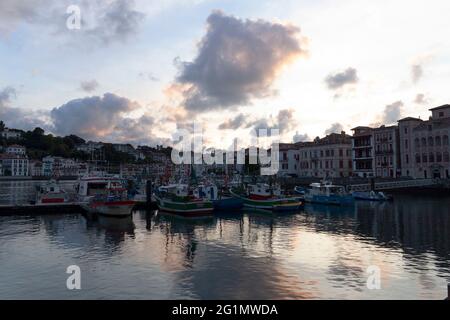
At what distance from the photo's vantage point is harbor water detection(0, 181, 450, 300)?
57.4ft

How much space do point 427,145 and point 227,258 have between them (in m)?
76.2

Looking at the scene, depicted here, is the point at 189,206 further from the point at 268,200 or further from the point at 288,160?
the point at 288,160

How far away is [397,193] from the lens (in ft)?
244

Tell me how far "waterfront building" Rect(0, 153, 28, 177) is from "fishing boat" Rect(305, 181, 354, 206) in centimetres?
16148

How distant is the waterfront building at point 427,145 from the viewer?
82312 millimetres

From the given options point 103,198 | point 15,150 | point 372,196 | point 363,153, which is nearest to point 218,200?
point 103,198

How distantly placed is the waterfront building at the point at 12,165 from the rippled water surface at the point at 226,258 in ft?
524

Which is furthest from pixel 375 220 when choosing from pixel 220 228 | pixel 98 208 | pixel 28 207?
pixel 28 207

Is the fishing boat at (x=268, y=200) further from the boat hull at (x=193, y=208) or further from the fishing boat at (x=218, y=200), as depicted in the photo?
the boat hull at (x=193, y=208)

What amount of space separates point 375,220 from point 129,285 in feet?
100

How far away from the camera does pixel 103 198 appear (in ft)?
150

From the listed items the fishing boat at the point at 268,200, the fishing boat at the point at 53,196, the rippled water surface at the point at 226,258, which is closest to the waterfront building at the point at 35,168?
the fishing boat at the point at 53,196

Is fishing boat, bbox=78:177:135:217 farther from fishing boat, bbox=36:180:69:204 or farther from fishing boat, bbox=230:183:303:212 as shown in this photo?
fishing boat, bbox=230:183:303:212
